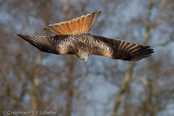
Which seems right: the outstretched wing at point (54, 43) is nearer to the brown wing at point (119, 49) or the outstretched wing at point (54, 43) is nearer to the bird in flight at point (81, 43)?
the bird in flight at point (81, 43)

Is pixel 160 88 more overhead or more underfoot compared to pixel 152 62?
more underfoot

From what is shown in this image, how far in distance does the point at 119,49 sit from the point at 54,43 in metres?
1.26

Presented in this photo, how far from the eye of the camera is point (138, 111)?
15.8 metres

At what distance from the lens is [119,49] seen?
17.3 feet

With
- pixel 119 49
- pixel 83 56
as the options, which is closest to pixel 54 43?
pixel 83 56

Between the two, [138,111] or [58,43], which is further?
[138,111]

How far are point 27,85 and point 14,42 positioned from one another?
2.27 m

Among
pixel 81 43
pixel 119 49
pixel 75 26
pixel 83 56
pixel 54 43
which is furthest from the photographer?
pixel 119 49

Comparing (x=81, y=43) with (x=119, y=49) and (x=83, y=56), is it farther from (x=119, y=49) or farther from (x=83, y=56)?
(x=119, y=49)

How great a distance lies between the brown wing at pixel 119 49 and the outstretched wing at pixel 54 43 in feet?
1.53

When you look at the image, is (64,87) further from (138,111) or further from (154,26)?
(154,26)

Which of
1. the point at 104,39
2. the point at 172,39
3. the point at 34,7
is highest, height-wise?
the point at 34,7

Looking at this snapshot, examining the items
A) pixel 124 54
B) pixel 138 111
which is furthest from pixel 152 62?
pixel 124 54

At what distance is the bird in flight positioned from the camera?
4801mm
